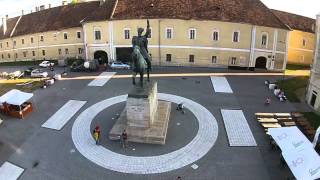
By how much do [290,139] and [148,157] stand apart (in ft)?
33.3

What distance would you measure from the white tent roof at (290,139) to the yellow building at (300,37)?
97.1ft

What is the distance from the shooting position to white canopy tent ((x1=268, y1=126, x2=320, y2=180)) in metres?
19.4

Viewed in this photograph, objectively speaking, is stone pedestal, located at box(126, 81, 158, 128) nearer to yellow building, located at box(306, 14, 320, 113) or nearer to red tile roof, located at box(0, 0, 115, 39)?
yellow building, located at box(306, 14, 320, 113)

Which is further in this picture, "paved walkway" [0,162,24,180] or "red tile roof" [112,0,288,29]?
"red tile roof" [112,0,288,29]

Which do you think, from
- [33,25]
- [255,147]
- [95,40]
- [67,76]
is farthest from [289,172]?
[33,25]

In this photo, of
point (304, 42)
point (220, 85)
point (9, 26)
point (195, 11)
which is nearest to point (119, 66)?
point (195, 11)

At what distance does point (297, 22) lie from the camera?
50562 mm

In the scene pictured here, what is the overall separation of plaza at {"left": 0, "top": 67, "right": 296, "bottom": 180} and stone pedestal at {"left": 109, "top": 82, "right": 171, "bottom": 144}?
65cm

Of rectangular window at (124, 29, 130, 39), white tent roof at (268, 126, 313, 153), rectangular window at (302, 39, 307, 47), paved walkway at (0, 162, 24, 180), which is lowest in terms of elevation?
paved walkway at (0, 162, 24, 180)

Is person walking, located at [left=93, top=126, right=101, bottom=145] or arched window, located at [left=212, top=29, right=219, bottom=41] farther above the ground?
arched window, located at [left=212, top=29, right=219, bottom=41]

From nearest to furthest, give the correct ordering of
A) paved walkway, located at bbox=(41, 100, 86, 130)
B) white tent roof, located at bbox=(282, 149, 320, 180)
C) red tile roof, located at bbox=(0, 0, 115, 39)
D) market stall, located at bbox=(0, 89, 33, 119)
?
1. white tent roof, located at bbox=(282, 149, 320, 180)
2. paved walkway, located at bbox=(41, 100, 86, 130)
3. market stall, located at bbox=(0, 89, 33, 119)
4. red tile roof, located at bbox=(0, 0, 115, 39)

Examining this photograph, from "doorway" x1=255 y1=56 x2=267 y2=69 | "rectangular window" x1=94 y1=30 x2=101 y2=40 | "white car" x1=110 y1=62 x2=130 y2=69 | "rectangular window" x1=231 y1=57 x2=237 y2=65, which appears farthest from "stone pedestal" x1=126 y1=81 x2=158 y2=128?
"doorway" x1=255 y1=56 x2=267 y2=69

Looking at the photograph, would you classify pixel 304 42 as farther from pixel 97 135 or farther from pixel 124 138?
pixel 97 135

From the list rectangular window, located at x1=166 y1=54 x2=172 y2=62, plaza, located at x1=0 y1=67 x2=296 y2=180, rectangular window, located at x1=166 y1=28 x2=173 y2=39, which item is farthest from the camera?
rectangular window, located at x1=166 y1=54 x2=172 y2=62
